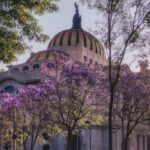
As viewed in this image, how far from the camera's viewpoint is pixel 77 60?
85.2m

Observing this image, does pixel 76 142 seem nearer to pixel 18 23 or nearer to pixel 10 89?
pixel 10 89

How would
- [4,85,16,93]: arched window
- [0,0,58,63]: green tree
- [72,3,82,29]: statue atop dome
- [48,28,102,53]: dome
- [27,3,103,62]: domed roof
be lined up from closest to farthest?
[0,0,58,63]: green tree → [4,85,16,93]: arched window → [27,3,103,62]: domed roof → [48,28,102,53]: dome → [72,3,82,29]: statue atop dome

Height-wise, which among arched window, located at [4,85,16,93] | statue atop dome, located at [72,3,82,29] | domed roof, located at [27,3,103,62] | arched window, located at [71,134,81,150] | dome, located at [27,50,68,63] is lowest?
arched window, located at [71,134,81,150]

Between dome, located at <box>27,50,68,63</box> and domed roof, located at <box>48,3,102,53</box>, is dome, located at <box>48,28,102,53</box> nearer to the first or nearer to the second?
domed roof, located at <box>48,3,102,53</box>

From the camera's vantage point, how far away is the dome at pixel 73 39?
91875 mm

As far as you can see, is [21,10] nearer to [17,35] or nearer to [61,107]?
[17,35]

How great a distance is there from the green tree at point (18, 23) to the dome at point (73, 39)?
7420 centimetres

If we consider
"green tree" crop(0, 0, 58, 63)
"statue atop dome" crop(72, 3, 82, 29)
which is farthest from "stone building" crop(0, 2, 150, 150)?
"green tree" crop(0, 0, 58, 63)

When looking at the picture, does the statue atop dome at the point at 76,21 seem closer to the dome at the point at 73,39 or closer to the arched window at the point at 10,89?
the dome at the point at 73,39

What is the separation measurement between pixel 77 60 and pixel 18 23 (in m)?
69.1

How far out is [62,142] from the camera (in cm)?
7244

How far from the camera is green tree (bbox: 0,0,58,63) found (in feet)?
51.5

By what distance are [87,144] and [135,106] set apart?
30.1m

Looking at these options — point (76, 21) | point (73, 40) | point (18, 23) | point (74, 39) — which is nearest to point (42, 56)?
point (73, 40)
